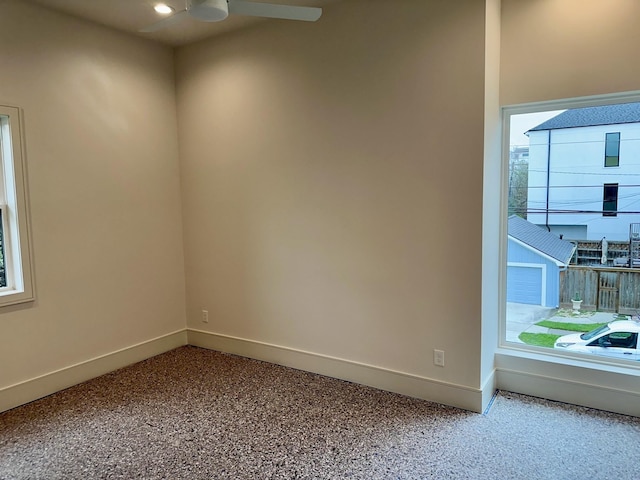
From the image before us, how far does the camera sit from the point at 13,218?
3055mm

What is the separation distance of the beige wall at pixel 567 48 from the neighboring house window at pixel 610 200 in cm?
64

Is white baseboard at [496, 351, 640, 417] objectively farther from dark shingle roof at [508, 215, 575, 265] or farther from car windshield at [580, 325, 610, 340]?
dark shingle roof at [508, 215, 575, 265]

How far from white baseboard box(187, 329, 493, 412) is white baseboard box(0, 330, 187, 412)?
0.94ft

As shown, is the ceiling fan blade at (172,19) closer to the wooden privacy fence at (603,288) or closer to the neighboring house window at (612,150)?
the neighboring house window at (612,150)

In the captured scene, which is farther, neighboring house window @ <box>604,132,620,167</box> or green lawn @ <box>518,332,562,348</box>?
green lawn @ <box>518,332,562,348</box>

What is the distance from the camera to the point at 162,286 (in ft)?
13.6

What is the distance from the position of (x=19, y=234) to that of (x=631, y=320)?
440 centimetres

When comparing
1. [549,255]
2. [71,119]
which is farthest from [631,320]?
[71,119]

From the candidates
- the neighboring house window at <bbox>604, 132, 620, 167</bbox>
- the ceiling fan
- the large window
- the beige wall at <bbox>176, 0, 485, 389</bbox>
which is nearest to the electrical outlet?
the beige wall at <bbox>176, 0, 485, 389</bbox>

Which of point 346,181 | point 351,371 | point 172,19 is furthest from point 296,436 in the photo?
point 172,19

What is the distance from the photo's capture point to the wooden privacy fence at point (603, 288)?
9.49 ft

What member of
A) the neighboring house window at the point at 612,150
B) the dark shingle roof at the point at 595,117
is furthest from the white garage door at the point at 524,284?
the dark shingle roof at the point at 595,117

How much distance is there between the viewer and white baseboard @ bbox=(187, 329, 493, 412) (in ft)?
9.63

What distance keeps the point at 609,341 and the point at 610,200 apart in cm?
100
